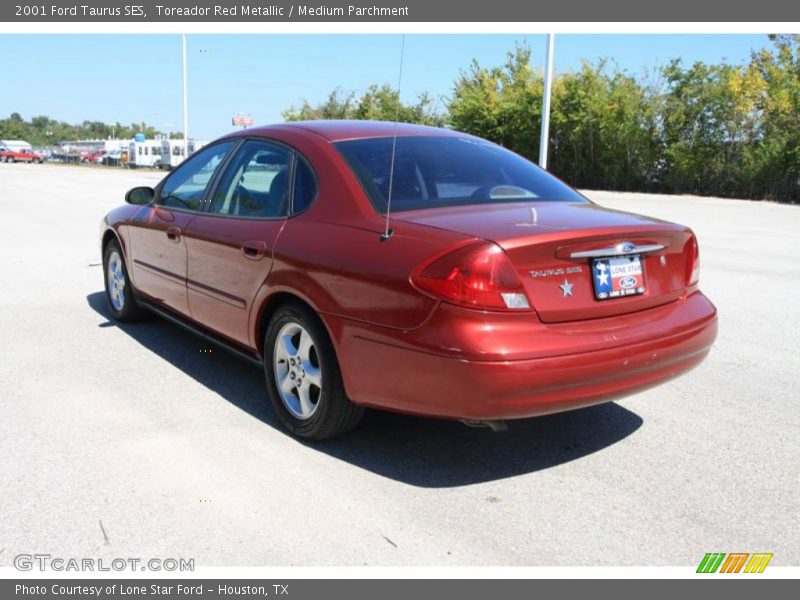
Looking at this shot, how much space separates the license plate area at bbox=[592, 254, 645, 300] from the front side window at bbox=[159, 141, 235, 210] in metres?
2.64

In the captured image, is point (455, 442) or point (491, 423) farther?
point (455, 442)

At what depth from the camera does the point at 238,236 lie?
4.50 meters

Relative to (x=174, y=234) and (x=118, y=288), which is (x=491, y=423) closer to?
(x=174, y=234)

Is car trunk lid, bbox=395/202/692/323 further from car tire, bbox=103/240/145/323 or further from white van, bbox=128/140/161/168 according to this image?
white van, bbox=128/140/161/168

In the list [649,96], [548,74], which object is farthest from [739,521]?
[649,96]

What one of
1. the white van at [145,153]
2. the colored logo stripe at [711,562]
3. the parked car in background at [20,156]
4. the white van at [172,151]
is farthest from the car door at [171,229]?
the parked car in background at [20,156]

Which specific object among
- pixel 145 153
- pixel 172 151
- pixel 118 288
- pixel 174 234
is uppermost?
pixel 172 151

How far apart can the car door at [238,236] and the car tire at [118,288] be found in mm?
1496

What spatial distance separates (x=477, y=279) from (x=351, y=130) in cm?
167

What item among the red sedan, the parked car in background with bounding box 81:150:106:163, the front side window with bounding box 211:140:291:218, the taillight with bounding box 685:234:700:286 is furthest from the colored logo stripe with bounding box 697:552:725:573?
the parked car in background with bounding box 81:150:106:163

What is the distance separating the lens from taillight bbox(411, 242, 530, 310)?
3275 mm
